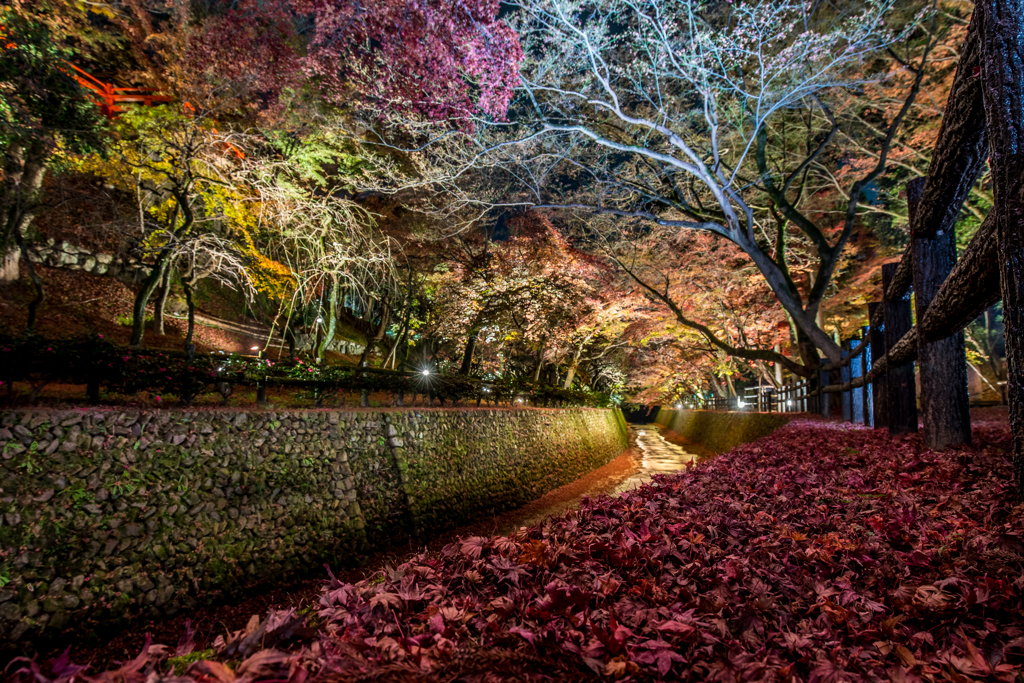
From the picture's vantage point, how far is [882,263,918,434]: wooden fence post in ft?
15.5

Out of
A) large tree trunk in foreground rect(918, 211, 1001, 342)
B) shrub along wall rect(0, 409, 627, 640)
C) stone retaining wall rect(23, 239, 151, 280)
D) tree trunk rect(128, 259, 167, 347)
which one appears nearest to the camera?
large tree trunk in foreground rect(918, 211, 1001, 342)

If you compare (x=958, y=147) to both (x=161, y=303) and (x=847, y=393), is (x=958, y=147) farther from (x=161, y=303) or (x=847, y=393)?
(x=161, y=303)

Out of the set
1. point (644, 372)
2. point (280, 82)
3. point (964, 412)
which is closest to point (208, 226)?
point (280, 82)

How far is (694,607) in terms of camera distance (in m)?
1.54

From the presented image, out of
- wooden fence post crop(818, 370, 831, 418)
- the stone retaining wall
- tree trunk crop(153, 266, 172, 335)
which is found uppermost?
the stone retaining wall

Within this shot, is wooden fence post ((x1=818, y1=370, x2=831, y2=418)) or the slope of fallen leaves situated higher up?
wooden fence post ((x1=818, y1=370, x2=831, y2=418))

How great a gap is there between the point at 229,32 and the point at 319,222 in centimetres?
497

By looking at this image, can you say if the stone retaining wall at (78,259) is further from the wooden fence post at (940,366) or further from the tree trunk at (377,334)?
the wooden fence post at (940,366)

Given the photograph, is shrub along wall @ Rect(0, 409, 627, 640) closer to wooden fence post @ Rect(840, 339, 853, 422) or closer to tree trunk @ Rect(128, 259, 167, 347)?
tree trunk @ Rect(128, 259, 167, 347)

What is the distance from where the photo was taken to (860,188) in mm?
9094

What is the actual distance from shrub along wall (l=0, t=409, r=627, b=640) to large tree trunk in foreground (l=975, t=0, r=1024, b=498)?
6445 mm

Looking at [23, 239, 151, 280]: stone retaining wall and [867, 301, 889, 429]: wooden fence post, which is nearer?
[867, 301, 889, 429]: wooden fence post

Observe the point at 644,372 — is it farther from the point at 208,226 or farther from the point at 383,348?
the point at 208,226

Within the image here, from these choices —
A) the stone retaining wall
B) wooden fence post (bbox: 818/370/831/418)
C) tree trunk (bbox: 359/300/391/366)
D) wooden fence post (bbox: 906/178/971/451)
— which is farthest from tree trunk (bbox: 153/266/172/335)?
wooden fence post (bbox: 818/370/831/418)
